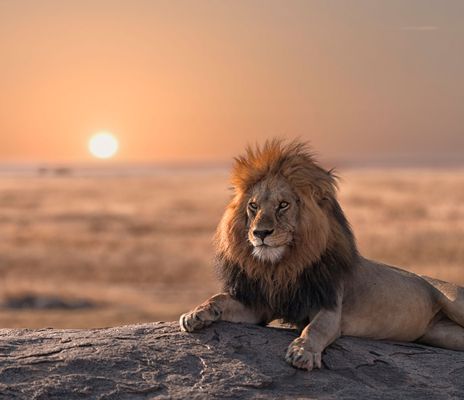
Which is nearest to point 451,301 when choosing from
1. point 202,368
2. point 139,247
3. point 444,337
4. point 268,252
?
point 444,337

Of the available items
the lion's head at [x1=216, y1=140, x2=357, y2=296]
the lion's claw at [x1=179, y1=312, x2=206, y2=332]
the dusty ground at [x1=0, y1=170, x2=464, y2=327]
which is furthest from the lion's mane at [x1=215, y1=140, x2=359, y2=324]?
the dusty ground at [x1=0, y1=170, x2=464, y2=327]

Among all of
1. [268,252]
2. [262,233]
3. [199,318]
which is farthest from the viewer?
[199,318]

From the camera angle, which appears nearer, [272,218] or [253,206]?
[272,218]

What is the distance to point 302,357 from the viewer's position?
518cm

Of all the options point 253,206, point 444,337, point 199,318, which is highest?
point 253,206

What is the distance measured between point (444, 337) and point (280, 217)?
1824 mm

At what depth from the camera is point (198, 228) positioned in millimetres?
33844

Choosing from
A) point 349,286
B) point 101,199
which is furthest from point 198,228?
point 349,286

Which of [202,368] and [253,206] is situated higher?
[253,206]

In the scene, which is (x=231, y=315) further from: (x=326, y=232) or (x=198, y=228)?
(x=198, y=228)

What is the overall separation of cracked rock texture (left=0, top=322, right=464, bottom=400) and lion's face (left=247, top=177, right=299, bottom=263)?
592 mm

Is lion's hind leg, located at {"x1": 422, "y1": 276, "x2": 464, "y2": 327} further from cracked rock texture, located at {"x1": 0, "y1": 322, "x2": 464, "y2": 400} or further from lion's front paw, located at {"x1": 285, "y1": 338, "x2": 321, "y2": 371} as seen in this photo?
lion's front paw, located at {"x1": 285, "y1": 338, "x2": 321, "y2": 371}

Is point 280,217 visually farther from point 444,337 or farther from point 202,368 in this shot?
point 444,337

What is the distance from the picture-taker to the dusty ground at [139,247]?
19.8 metres
